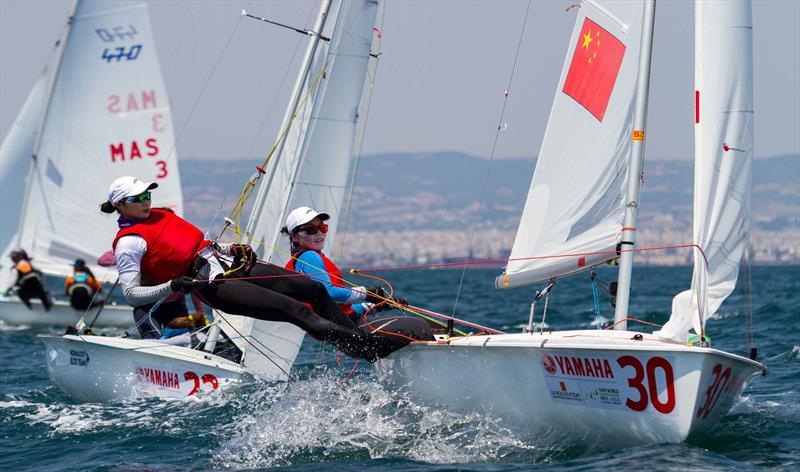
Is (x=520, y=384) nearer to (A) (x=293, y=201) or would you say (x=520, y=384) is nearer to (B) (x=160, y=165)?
(A) (x=293, y=201)

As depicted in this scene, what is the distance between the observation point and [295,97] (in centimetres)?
991

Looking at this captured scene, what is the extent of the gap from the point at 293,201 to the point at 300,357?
2389mm

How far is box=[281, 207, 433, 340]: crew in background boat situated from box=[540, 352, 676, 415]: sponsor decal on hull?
4.01ft

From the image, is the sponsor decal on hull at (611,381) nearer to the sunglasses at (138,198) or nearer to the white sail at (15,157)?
the sunglasses at (138,198)

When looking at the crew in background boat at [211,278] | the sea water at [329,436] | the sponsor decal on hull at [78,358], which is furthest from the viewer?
the sponsor decal on hull at [78,358]

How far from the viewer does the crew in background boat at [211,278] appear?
6414 mm

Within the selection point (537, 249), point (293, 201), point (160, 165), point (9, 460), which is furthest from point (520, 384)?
point (160, 165)

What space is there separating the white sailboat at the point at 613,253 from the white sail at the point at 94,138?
10.7 metres

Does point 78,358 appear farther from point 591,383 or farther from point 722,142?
point 722,142

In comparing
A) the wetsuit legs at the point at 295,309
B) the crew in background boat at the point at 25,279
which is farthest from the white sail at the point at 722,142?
the crew in background boat at the point at 25,279

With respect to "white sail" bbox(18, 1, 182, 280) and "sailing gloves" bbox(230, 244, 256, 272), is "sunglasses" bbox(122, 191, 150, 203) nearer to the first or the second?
"sailing gloves" bbox(230, 244, 256, 272)

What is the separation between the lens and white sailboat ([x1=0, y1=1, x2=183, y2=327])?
54.5ft

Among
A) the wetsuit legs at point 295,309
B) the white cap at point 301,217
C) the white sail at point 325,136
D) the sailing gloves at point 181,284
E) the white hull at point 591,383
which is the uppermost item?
the white sail at point 325,136

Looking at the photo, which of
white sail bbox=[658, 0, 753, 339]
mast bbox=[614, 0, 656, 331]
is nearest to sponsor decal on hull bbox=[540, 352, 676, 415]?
white sail bbox=[658, 0, 753, 339]
